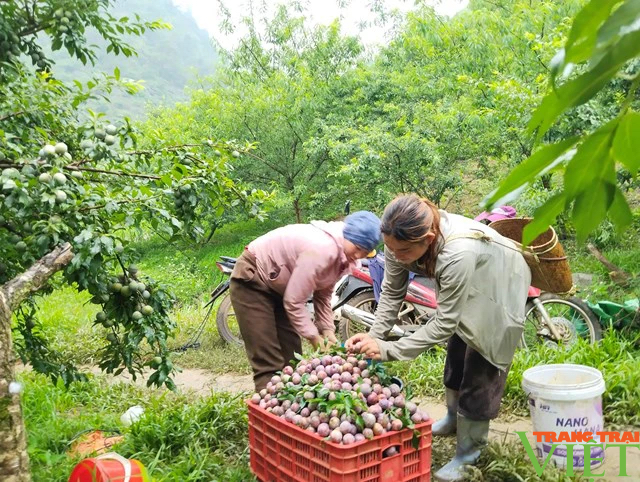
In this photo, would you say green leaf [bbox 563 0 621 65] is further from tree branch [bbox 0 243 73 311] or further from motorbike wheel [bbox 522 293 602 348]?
motorbike wheel [bbox 522 293 602 348]

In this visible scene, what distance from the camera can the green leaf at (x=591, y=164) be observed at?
560mm

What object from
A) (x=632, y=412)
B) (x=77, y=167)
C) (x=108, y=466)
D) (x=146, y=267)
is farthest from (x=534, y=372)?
(x=146, y=267)

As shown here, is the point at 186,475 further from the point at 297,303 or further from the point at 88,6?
the point at 88,6

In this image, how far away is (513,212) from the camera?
5.24 metres

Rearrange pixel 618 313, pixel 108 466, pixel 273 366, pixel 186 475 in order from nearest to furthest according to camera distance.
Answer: pixel 108 466 < pixel 186 475 < pixel 273 366 < pixel 618 313

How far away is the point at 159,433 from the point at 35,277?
5.84ft

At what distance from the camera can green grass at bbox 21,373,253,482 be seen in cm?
354

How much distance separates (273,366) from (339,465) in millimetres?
1324

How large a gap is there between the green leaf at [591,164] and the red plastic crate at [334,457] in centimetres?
215

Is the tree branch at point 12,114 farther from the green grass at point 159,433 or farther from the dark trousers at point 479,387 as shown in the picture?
the dark trousers at point 479,387

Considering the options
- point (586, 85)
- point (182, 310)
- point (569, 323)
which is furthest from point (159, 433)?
point (182, 310)

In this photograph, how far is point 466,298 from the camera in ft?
9.72

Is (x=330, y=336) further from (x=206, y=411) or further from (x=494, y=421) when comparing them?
(x=494, y=421)
